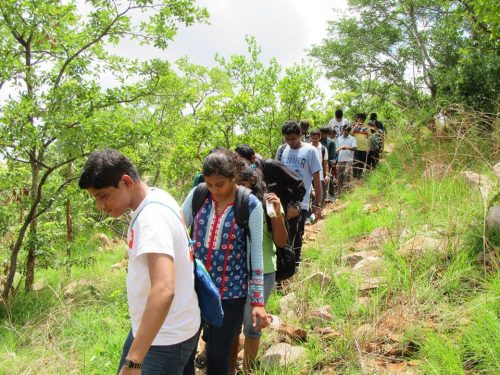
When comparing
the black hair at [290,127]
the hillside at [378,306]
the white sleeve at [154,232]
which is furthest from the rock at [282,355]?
the black hair at [290,127]

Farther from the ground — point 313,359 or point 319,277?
point 319,277

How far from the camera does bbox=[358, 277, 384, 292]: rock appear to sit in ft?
12.3

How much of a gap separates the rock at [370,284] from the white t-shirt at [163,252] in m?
2.15

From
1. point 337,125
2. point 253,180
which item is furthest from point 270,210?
point 337,125

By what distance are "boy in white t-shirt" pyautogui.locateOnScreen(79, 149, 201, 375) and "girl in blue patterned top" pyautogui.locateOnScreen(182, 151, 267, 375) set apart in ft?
2.07

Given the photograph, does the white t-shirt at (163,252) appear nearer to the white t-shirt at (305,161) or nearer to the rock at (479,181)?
the white t-shirt at (305,161)

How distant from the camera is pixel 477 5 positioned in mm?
5320

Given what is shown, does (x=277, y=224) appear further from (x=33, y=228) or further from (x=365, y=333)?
(x=33, y=228)

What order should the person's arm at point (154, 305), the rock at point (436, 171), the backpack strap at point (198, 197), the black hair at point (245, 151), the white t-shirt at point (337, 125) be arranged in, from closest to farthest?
the person's arm at point (154, 305), the backpack strap at point (198, 197), the black hair at point (245, 151), the rock at point (436, 171), the white t-shirt at point (337, 125)

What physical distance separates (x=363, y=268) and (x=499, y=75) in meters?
5.50

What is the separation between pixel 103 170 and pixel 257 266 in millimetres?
1135

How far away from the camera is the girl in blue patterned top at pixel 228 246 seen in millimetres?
2541

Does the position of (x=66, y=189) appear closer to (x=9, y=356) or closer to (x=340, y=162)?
(x=9, y=356)

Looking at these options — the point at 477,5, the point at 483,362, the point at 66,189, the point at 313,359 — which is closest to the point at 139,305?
the point at 313,359
